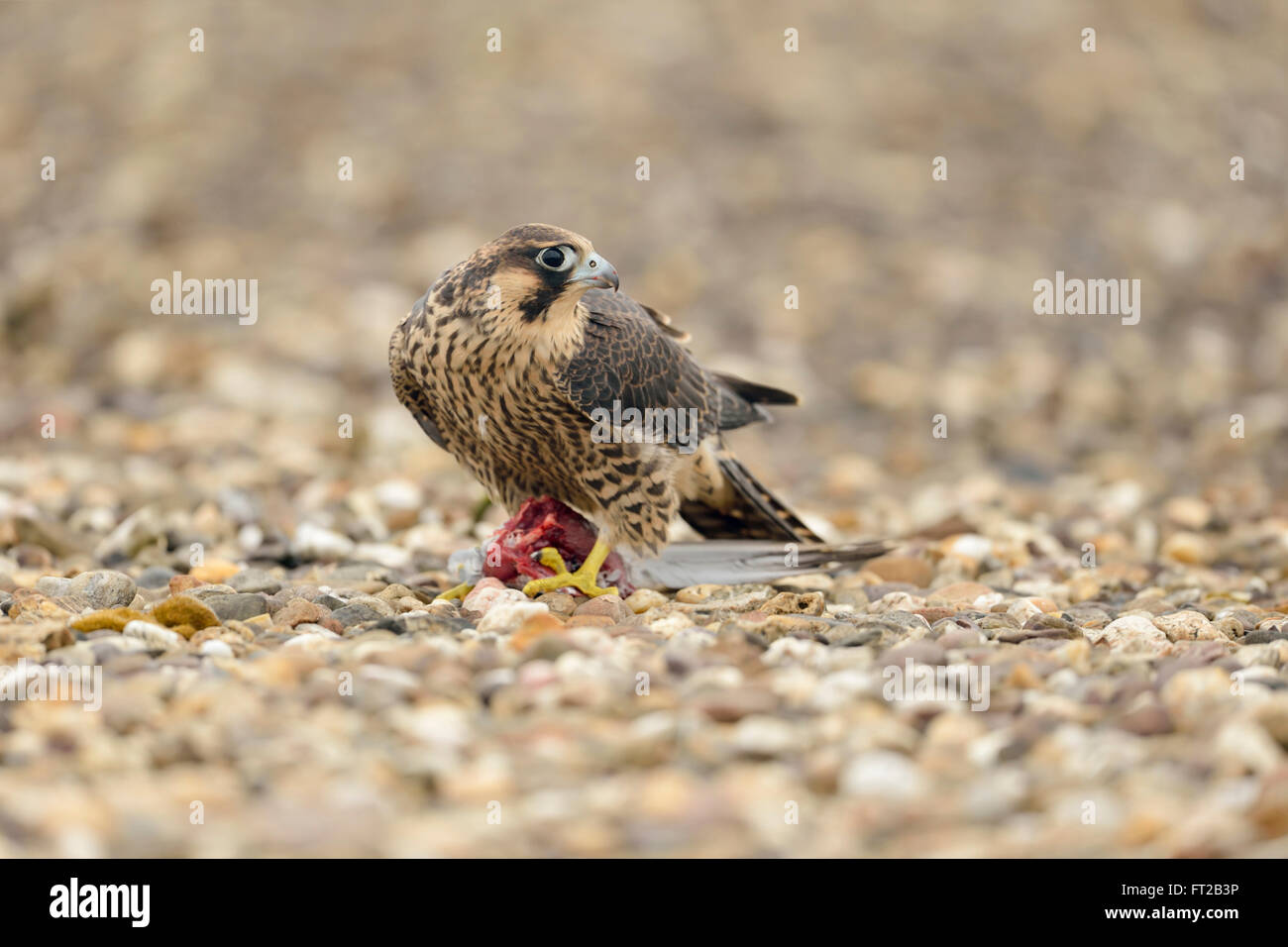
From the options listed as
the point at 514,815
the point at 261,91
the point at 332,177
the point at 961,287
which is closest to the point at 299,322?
the point at 332,177

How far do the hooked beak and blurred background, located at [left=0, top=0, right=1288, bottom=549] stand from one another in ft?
8.42

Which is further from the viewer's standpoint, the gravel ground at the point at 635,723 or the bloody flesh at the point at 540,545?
the bloody flesh at the point at 540,545

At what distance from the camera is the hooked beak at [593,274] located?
4109mm

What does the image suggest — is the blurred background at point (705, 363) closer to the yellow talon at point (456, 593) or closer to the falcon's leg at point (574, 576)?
the yellow talon at point (456, 593)

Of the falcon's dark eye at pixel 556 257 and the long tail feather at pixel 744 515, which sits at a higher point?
the falcon's dark eye at pixel 556 257

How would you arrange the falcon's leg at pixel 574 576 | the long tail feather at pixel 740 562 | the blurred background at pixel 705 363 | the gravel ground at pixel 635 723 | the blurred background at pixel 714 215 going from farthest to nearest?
the blurred background at pixel 714 215, the long tail feather at pixel 740 562, the falcon's leg at pixel 574 576, the blurred background at pixel 705 363, the gravel ground at pixel 635 723

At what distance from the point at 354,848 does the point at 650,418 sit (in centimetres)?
222

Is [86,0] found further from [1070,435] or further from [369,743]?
[369,743]

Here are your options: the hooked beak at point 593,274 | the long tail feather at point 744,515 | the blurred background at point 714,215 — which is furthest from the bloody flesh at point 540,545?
the blurred background at point 714,215

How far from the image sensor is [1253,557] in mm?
5648

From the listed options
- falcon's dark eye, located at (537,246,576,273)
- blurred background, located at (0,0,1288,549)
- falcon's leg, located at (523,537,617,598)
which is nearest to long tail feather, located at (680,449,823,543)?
falcon's leg, located at (523,537,617,598)

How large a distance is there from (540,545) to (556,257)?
987 mm

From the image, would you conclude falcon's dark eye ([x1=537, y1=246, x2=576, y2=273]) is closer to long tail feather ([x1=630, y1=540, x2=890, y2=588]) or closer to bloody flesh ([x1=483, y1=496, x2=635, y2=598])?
bloody flesh ([x1=483, y1=496, x2=635, y2=598])

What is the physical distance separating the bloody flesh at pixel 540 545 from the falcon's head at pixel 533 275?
29.5 inches
